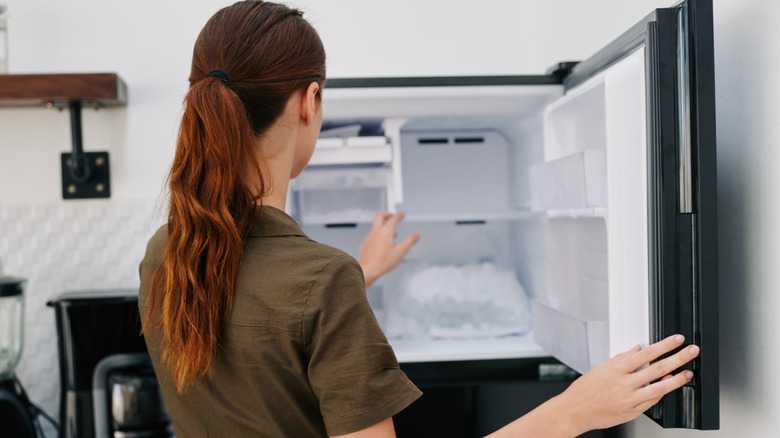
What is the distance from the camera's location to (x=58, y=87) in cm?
172

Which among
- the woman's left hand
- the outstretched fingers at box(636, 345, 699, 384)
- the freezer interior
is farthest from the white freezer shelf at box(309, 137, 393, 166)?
the outstretched fingers at box(636, 345, 699, 384)

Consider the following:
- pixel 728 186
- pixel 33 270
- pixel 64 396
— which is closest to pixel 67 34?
pixel 33 270

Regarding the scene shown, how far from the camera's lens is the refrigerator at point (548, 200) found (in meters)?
0.83

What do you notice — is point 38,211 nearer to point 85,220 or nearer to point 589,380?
point 85,220

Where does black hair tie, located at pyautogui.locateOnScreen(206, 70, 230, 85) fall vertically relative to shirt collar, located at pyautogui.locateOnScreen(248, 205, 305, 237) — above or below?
above

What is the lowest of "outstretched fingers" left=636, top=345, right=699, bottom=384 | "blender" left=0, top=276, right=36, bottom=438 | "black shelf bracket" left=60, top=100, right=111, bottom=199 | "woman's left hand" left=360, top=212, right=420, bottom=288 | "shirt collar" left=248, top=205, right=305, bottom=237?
"blender" left=0, top=276, right=36, bottom=438

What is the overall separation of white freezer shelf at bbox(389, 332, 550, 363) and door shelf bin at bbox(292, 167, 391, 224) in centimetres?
28

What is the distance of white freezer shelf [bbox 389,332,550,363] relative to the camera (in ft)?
4.49

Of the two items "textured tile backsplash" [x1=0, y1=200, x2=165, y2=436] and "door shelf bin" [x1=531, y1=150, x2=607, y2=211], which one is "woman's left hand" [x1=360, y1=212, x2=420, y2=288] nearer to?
"door shelf bin" [x1=531, y1=150, x2=607, y2=211]

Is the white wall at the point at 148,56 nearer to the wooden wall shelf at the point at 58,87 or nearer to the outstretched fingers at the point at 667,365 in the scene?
the wooden wall shelf at the point at 58,87

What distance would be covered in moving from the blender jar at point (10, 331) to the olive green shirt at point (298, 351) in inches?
42.0

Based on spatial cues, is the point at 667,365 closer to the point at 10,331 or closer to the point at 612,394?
the point at 612,394

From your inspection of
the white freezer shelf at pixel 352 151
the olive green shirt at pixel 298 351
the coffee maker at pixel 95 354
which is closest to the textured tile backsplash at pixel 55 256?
the coffee maker at pixel 95 354

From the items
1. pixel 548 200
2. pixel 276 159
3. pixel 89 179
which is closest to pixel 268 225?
pixel 276 159
